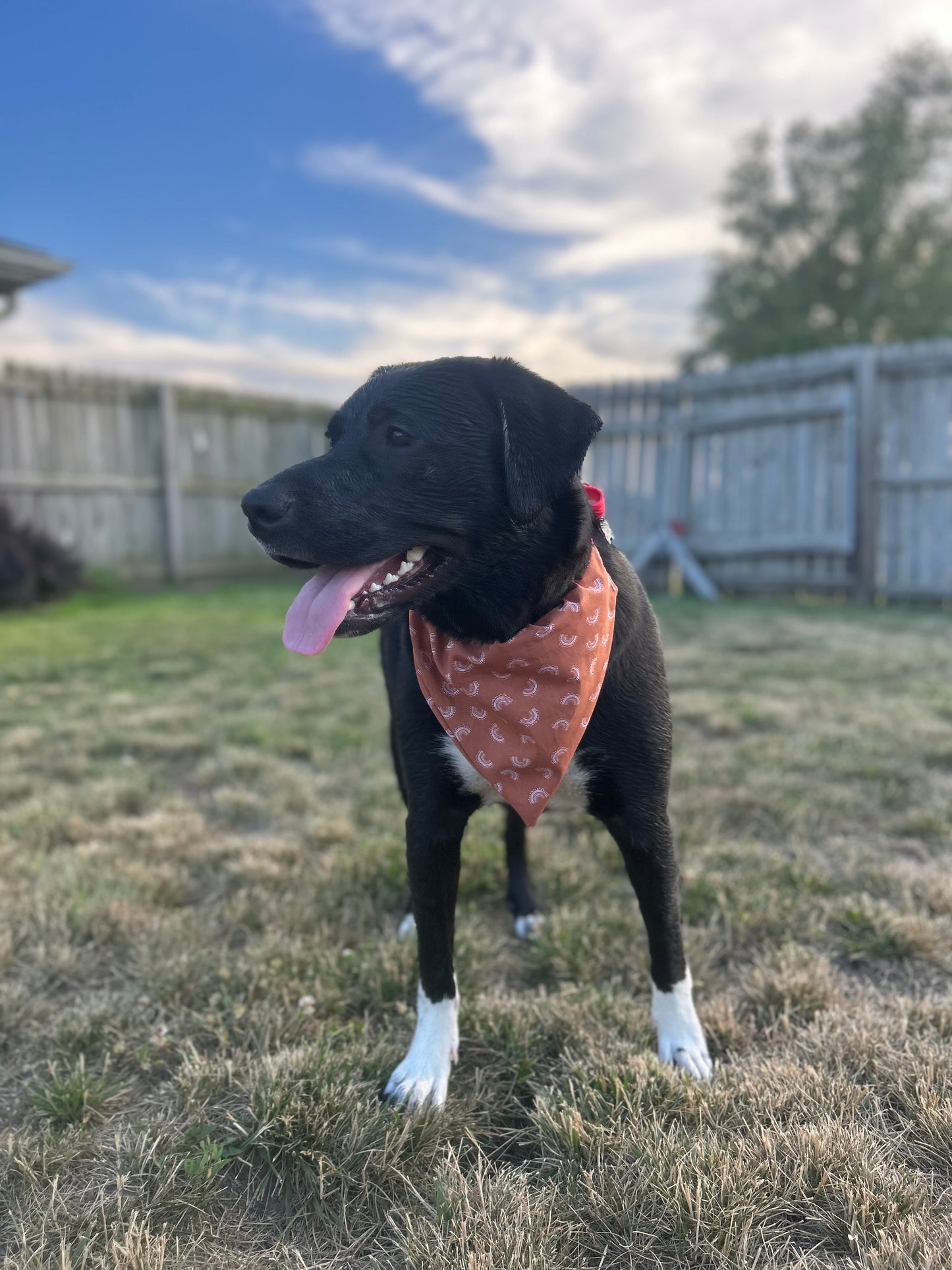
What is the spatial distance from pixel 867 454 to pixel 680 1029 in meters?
7.84

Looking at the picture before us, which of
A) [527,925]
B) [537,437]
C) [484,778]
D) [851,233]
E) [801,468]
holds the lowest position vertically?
[527,925]

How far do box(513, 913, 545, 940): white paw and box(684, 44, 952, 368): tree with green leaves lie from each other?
71.7 feet

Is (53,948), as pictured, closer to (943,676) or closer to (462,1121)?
(462,1121)

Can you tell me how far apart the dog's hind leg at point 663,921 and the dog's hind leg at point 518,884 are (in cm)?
58

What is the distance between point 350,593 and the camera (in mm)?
1648

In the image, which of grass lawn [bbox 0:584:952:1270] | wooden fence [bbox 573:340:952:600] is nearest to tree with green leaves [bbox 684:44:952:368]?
wooden fence [bbox 573:340:952:600]

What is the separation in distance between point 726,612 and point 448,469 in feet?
22.6

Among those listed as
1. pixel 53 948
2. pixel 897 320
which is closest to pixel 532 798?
pixel 53 948

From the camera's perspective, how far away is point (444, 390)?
173cm

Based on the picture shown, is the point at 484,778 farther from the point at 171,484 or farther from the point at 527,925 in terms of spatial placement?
the point at 171,484

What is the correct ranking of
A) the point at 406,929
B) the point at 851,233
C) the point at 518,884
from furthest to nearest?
the point at 851,233
the point at 518,884
the point at 406,929

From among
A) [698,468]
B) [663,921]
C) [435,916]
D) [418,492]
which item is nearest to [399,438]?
[418,492]

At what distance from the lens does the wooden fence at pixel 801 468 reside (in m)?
8.20

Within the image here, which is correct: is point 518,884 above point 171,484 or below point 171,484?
below
